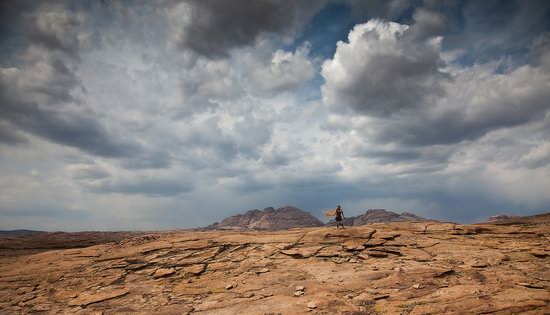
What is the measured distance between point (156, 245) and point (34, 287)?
8599mm

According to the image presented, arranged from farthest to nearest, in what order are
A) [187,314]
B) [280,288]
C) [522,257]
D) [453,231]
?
[453,231], [522,257], [280,288], [187,314]

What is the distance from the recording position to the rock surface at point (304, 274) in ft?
46.8

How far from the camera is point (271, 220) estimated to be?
132 meters

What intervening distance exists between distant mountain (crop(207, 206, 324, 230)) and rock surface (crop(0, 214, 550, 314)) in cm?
9744

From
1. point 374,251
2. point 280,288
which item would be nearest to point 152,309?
point 280,288

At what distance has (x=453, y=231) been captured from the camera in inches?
1013

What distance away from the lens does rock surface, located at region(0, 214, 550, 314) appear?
14.3 meters

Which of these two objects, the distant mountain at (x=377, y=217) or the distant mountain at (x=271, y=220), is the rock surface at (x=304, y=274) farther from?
the distant mountain at (x=271, y=220)

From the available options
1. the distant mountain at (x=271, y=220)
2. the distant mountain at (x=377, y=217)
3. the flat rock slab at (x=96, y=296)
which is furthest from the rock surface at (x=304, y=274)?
the distant mountain at (x=271, y=220)

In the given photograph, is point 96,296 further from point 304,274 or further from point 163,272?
point 304,274

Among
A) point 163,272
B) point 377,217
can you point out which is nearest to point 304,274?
point 163,272

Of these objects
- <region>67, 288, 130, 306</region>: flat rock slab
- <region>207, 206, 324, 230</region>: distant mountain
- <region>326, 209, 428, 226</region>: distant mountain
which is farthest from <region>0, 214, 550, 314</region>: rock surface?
<region>207, 206, 324, 230</region>: distant mountain

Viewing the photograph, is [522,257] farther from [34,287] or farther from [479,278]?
[34,287]

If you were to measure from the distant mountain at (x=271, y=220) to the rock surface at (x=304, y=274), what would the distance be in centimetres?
9744
